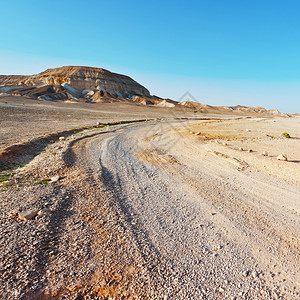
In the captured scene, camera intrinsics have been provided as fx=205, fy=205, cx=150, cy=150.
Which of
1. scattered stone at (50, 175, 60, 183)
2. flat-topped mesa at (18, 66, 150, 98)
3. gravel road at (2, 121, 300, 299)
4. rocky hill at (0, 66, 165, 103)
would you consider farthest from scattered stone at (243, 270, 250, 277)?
flat-topped mesa at (18, 66, 150, 98)

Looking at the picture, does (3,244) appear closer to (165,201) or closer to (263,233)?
(165,201)

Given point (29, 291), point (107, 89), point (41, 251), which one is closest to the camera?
point (29, 291)

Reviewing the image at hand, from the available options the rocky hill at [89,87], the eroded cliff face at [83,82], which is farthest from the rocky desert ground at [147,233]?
the eroded cliff face at [83,82]

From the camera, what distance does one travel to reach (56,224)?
4.47 metres

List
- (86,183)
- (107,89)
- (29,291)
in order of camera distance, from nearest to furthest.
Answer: (29,291) → (86,183) → (107,89)

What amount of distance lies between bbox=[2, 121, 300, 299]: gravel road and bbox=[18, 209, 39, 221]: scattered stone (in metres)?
0.72

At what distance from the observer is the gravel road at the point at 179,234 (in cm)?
311

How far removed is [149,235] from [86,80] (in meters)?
106

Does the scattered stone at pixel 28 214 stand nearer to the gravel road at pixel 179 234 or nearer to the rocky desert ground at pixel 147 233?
the rocky desert ground at pixel 147 233

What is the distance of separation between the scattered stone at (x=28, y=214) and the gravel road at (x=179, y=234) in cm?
72

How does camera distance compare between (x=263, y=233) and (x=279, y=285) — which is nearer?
(x=279, y=285)

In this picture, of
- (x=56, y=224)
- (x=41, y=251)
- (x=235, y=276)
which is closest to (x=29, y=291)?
(x=41, y=251)

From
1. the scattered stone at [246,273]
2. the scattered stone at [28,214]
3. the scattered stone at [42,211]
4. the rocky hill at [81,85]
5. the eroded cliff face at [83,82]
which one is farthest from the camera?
the eroded cliff face at [83,82]

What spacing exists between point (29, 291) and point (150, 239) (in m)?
2.14
